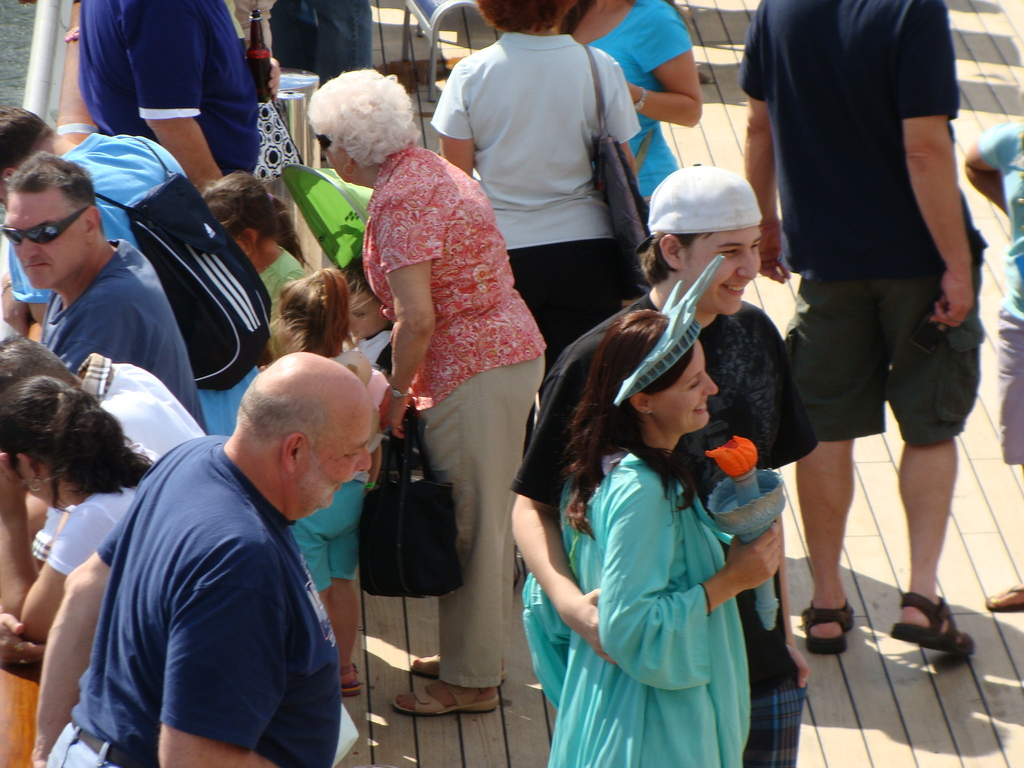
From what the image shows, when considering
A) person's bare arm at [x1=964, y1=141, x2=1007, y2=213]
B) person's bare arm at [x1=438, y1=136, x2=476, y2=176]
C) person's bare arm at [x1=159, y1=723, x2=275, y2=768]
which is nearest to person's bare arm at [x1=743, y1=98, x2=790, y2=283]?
person's bare arm at [x1=964, y1=141, x2=1007, y2=213]

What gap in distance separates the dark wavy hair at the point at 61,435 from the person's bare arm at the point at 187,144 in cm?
156

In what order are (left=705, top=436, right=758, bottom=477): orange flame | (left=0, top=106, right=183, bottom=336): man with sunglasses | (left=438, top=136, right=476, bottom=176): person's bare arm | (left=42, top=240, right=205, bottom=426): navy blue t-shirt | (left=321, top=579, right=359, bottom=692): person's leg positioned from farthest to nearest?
(left=438, top=136, right=476, bottom=176): person's bare arm, (left=321, top=579, right=359, bottom=692): person's leg, (left=0, top=106, right=183, bottom=336): man with sunglasses, (left=42, top=240, right=205, bottom=426): navy blue t-shirt, (left=705, top=436, right=758, bottom=477): orange flame

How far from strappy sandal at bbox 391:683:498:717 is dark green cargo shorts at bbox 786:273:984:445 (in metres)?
1.36

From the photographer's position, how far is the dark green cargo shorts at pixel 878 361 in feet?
11.4

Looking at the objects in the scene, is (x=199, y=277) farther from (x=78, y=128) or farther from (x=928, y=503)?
(x=928, y=503)

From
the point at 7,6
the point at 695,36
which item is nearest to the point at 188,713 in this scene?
the point at 695,36

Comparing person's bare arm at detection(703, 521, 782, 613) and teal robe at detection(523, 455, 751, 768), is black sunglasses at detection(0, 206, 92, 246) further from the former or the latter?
person's bare arm at detection(703, 521, 782, 613)

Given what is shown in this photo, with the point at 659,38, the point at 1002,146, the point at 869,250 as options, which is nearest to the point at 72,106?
the point at 659,38

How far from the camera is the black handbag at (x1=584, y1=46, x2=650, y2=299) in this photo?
3529 mm

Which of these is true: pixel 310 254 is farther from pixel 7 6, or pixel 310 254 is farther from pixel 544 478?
pixel 7 6

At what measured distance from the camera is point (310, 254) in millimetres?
5227

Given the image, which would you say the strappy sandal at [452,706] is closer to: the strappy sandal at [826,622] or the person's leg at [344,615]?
the person's leg at [344,615]

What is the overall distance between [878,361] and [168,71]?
244cm

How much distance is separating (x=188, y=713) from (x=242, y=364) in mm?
1701
